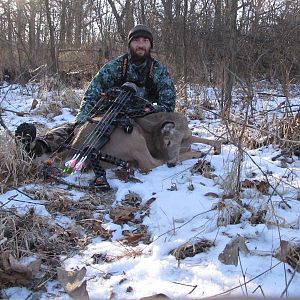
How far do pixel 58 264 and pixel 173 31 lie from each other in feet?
24.1

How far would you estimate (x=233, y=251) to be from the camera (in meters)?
2.24

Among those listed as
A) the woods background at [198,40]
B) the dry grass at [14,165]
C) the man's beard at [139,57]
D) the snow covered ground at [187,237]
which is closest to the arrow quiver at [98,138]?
the snow covered ground at [187,237]

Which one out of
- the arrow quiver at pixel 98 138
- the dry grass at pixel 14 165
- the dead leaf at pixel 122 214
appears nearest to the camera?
the dead leaf at pixel 122 214

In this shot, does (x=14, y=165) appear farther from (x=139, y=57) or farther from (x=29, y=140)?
(x=139, y=57)

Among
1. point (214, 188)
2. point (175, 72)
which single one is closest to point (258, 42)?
point (175, 72)

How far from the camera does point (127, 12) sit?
10.4 m

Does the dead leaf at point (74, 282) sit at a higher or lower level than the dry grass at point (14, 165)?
lower

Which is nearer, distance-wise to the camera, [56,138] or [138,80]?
[56,138]

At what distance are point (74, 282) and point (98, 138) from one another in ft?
6.53

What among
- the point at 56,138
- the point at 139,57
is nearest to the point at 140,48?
the point at 139,57

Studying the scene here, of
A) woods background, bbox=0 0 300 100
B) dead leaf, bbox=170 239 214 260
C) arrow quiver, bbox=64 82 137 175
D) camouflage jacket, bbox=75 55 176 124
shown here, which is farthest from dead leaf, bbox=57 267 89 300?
woods background, bbox=0 0 300 100

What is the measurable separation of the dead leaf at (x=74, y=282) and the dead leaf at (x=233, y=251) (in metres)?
0.70

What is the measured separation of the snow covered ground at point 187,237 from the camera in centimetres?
204

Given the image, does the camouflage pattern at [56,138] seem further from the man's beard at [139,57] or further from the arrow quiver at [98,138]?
the man's beard at [139,57]
